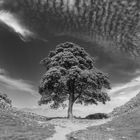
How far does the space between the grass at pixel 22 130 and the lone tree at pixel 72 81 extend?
43.3 ft

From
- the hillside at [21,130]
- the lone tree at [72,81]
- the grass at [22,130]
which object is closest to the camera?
the grass at [22,130]

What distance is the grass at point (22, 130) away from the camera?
65.1ft

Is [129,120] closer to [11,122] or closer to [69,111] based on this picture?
[69,111]

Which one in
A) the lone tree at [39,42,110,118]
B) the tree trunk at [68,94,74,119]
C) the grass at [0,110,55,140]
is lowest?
the grass at [0,110,55,140]

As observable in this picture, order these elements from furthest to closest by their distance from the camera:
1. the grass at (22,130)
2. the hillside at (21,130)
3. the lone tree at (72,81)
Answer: the lone tree at (72,81) → the hillside at (21,130) → the grass at (22,130)

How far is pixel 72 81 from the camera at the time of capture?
42.6 metres

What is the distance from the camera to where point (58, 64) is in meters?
44.6

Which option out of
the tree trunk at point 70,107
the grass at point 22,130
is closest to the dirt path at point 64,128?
the grass at point 22,130

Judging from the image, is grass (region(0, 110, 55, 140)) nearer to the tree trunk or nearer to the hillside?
the hillside

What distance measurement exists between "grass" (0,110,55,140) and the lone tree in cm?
1320

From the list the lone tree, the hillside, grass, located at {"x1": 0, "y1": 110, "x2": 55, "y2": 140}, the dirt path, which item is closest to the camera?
grass, located at {"x1": 0, "y1": 110, "x2": 55, "y2": 140}

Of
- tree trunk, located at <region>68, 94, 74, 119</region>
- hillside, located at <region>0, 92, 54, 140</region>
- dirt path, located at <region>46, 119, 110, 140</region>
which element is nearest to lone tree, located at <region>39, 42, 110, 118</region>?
tree trunk, located at <region>68, 94, 74, 119</region>

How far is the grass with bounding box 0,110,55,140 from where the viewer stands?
65.1 feet

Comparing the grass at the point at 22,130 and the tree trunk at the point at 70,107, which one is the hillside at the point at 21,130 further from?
the tree trunk at the point at 70,107
